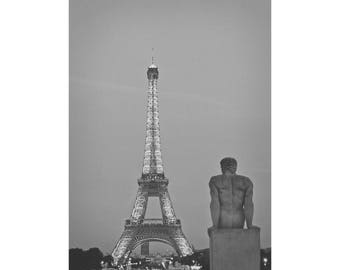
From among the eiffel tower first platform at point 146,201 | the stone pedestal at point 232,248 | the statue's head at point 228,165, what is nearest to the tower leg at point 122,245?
the eiffel tower first platform at point 146,201

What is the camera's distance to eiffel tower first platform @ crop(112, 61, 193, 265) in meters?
8.21

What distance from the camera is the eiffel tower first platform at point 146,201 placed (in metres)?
8.21

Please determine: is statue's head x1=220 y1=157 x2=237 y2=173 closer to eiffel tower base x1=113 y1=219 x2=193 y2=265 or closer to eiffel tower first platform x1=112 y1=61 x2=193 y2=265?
eiffel tower first platform x1=112 y1=61 x2=193 y2=265

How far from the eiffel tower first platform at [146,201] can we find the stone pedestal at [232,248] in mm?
2045

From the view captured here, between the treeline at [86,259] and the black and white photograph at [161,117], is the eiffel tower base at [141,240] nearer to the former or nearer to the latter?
the black and white photograph at [161,117]

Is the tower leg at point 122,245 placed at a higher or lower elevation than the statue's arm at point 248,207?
lower

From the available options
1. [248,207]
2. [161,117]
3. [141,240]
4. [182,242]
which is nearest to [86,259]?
[141,240]

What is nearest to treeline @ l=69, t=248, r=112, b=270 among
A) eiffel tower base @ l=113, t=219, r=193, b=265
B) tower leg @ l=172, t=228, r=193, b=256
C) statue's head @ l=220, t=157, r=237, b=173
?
eiffel tower base @ l=113, t=219, r=193, b=265

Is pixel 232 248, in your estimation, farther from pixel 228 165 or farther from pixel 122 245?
pixel 122 245

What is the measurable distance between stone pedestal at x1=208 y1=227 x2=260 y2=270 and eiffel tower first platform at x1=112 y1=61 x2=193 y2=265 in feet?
6.71

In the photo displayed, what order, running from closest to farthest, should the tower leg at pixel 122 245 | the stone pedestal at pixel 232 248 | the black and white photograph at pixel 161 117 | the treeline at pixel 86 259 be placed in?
the stone pedestal at pixel 232 248 → the treeline at pixel 86 259 → the black and white photograph at pixel 161 117 → the tower leg at pixel 122 245

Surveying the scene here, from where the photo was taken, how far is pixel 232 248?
20.2 feet
